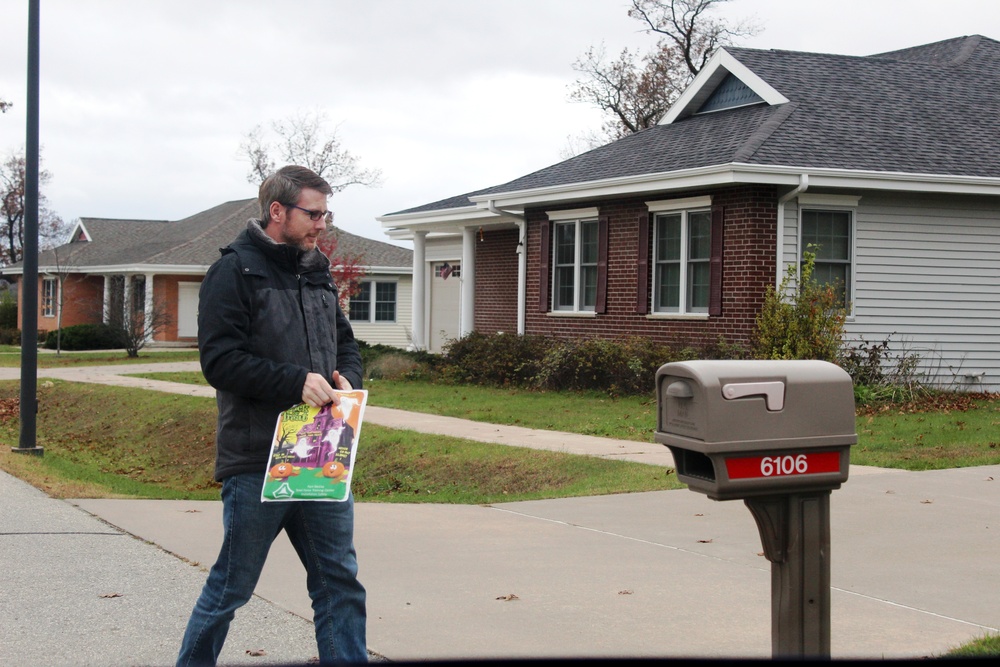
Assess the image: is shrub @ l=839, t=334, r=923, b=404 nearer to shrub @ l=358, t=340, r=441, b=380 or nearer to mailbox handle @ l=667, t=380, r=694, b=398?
shrub @ l=358, t=340, r=441, b=380

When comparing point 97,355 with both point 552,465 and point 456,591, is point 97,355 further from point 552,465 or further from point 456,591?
point 456,591

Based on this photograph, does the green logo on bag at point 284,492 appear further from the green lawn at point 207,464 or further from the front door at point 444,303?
the front door at point 444,303

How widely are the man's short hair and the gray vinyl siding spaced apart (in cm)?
1360

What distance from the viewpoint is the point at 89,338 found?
118 feet

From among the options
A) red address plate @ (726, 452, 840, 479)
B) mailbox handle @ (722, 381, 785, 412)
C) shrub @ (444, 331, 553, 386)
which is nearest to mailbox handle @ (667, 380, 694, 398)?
mailbox handle @ (722, 381, 785, 412)

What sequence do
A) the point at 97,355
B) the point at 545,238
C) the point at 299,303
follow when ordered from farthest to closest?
the point at 97,355 < the point at 545,238 < the point at 299,303

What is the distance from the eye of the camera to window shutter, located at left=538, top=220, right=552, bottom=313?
20.8m

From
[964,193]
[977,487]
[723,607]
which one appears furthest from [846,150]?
[723,607]

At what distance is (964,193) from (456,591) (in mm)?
13391

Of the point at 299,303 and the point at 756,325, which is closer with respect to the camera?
the point at 299,303

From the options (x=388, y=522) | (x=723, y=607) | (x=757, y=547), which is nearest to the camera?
(x=723, y=607)

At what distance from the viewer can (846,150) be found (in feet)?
57.0

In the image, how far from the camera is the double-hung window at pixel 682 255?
1780cm

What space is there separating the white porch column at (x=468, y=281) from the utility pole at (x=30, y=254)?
38.2ft
